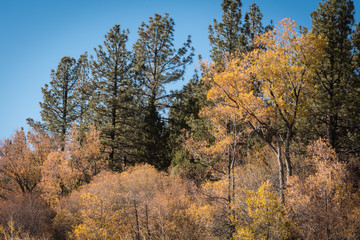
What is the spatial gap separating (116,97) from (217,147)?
542 inches

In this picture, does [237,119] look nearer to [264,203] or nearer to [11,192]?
[264,203]

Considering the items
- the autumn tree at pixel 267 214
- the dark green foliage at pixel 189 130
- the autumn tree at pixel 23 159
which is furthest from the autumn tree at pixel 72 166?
the autumn tree at pixel 267 214

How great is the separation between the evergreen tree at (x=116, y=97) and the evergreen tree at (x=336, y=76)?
16.2 metres

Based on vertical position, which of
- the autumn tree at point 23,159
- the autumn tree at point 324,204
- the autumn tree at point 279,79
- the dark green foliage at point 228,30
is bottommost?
the autumn tree at point 324,204

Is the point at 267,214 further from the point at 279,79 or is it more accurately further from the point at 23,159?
the point at 23,159

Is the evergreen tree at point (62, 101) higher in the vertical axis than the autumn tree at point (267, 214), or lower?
higher

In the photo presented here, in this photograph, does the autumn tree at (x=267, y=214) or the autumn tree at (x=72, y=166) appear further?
the autumn tree at (x=72, y=166)

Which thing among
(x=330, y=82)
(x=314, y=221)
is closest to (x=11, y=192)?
(x=314, y=221)

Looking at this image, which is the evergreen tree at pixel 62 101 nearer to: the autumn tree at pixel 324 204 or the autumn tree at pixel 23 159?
the autumn tree at pixel 23 159

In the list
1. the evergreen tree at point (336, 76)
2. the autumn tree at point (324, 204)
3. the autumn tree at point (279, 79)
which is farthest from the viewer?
the evergreen tree at point (336, 76)

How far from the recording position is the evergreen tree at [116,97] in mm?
25245

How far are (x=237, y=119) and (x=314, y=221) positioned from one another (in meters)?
6.02

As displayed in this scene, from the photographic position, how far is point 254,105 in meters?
12.3

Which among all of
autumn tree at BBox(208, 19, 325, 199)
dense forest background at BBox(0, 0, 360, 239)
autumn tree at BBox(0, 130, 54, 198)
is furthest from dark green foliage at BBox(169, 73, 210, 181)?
autumn tree at BBox(0, 130, 54, 198)
